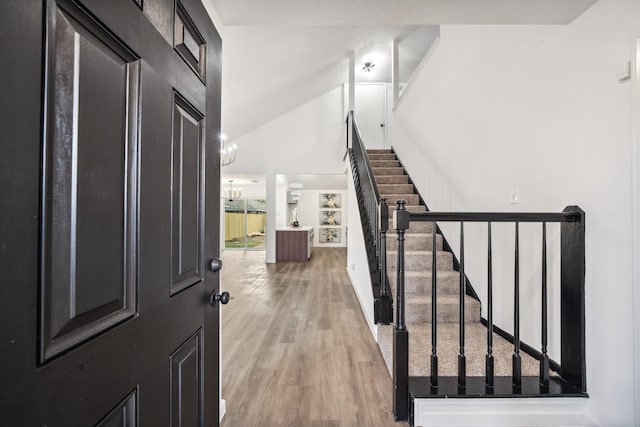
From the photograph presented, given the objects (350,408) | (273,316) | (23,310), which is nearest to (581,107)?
(350,408)

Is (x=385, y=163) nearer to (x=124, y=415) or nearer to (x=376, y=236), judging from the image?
(x=376, y=236)

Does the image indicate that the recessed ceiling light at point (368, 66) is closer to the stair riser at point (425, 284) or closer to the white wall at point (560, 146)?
the white wall at point (560, 146)

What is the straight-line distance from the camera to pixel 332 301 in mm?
4281

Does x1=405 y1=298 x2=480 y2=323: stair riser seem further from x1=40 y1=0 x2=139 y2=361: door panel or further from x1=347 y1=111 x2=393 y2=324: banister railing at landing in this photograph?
x1=40 y1=0 x2=139 y2=361: door panel

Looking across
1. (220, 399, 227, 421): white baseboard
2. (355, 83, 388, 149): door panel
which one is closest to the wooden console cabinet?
(355, 83, 388, 149): door panel

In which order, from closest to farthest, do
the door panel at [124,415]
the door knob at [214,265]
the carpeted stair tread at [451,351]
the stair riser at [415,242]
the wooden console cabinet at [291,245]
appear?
1. the door panel at [124,415]
2. the door knob at [214,265]
3. the carpeted stair tread at [451,351]
4. the stair riser at [415,242]
5. the wooden console cabinet at [291,245]

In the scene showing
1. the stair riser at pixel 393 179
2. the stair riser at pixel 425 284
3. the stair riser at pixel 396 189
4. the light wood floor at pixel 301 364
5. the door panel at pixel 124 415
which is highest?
the stair riser at pixel 393 179

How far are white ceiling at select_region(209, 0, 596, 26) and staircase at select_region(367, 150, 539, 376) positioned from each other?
2.02 meters

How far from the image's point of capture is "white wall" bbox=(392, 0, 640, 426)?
154 cm

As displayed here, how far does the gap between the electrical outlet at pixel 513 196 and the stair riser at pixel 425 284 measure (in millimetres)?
927

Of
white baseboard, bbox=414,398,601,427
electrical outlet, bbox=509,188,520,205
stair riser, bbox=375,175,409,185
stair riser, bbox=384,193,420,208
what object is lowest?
white baseboard, bbox=414,398,601,427

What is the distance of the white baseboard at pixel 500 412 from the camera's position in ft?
5.53

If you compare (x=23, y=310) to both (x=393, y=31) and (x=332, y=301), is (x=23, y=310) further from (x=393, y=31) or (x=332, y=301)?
(x=393, y=31)

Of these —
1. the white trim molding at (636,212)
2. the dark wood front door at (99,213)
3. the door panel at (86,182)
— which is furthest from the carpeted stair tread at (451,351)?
the door panel at (86,182)
